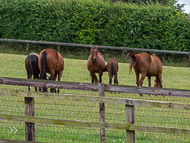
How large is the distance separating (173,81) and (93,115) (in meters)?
9.30

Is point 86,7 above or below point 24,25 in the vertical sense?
above

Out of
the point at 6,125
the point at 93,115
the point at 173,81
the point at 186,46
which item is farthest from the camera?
the point at 186,46

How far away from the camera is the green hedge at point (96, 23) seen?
2209 centimetres

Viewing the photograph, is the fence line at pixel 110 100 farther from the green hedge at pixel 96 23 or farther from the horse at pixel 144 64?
the green hedge at pixel 96 23

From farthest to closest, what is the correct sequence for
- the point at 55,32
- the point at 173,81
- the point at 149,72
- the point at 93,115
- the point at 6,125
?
the point at 55,32
the point at 173,81
the point at 149,72
the point at 93,115
the point at 6,125

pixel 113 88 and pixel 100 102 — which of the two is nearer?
pixel 100 102

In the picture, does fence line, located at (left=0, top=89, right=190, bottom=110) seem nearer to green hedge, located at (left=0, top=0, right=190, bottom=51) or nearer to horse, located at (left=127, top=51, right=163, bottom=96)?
horse, located at (left=127, top=51, right=163, bottom=96)

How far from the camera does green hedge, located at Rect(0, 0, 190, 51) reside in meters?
22.1

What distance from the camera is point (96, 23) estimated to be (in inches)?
909

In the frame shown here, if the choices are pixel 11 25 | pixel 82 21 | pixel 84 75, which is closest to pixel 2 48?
pixel 11 25

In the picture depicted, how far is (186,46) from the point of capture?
21.3 meters

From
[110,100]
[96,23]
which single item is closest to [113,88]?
[110,100]

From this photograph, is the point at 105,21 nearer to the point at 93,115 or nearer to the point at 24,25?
the point at 24,25

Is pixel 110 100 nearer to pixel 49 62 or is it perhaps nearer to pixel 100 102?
pixel 100 102
